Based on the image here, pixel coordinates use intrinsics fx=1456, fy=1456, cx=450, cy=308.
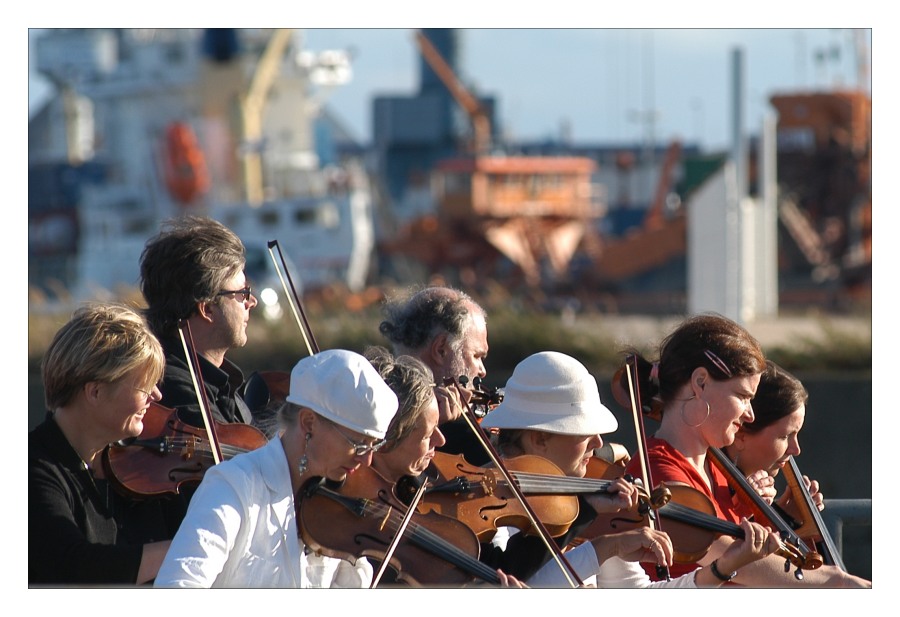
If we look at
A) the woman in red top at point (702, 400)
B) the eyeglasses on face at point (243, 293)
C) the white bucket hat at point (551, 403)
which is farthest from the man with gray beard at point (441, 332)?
the woman in red top at point (702, 400)

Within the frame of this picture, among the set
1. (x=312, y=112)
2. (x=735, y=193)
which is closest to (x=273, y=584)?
(x=735, y=193)

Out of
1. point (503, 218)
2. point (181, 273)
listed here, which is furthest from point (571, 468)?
point (503, 218)

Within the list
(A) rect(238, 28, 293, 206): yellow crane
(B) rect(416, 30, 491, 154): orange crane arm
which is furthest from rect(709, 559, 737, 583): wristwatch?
(B) rect(416, 30, 491, 154): orange crane arm

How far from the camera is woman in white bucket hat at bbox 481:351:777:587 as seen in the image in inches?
133

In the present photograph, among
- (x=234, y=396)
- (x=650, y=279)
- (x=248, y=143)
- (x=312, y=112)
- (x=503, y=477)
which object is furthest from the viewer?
(x=312, y=112)

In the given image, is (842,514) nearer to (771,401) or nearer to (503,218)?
(771,401)

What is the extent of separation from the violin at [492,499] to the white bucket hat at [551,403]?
192 millimetres

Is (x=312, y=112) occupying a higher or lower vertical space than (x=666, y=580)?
higher

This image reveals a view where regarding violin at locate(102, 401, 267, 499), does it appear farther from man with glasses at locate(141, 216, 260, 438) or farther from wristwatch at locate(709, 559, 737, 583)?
wristwatch at locate(709, 559, 737, 583)

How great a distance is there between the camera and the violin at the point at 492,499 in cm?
334

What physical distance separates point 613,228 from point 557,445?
154ft

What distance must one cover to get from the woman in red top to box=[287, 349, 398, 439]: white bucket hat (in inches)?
35.4

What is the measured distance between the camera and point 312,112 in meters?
36.0

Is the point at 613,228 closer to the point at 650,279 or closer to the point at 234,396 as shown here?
the point at 650,279
